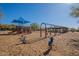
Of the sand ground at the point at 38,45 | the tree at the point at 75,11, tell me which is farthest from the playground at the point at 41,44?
the tree at the point at 75,11

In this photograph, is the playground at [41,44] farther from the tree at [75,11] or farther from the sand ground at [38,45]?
the tree at [75,11]

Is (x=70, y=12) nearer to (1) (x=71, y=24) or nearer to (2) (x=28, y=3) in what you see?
(1) (x=71, y=24)

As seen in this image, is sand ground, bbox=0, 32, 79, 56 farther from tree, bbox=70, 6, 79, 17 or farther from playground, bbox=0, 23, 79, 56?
tree, bbox=70, 6, 79, 17

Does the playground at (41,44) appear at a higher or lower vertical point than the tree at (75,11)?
lower

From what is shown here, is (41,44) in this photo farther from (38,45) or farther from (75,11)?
(75,11)

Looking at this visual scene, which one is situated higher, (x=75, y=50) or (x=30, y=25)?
(x=30, y=25)

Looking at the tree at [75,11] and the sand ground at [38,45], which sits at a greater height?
the tree at [75,11]

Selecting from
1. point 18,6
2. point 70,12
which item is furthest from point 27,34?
point 70,12

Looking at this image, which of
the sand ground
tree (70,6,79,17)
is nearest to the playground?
the sand ground
